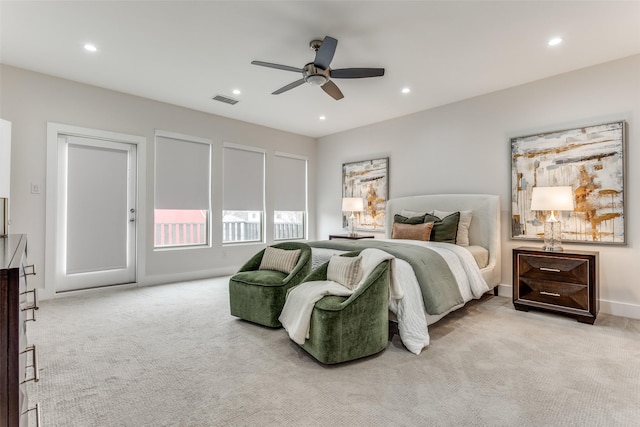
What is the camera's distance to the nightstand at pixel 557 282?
9.96 ft

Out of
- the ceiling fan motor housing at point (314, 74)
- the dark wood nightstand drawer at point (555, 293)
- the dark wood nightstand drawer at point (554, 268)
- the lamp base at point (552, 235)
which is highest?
the ceiling fan motor housing at point (314, 74)

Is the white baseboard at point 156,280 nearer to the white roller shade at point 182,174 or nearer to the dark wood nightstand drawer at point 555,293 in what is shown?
the white roller shade at point 182,174

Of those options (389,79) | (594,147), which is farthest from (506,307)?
(389,79)

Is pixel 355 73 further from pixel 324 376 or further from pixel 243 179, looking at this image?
pixel 243 179

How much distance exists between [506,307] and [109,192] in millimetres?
5315

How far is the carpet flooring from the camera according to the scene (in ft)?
5.42

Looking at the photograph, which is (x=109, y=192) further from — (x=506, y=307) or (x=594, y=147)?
(x=594, y=147)

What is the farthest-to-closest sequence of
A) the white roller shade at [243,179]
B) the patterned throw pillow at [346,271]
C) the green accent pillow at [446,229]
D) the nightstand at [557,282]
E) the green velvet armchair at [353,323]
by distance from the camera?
the white roller shade at [243,179] → the green accent pillow at [446,229] → the nightstand at [557,282] → the patterned throw pillow at [346,271] → the green velvet armchair at [353,323]

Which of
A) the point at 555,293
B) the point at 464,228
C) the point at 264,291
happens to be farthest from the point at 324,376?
the point at 464,228

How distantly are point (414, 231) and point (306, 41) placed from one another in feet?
8.37

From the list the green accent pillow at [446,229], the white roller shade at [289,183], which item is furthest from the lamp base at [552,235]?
the white roller shade at [289,183]

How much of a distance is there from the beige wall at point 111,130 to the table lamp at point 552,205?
431cm

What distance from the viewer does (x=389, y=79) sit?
3.83 metres

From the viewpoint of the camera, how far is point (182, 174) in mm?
4934
